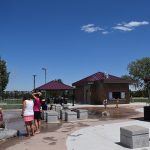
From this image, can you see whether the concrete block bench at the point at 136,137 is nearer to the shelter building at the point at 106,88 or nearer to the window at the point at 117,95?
the shelter building at the point at 106,88

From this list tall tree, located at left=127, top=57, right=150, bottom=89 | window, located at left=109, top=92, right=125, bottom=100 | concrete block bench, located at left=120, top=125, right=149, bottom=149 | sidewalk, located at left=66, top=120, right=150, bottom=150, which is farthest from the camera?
tall tree, located at left=127, top=57, right=150, bottom=89

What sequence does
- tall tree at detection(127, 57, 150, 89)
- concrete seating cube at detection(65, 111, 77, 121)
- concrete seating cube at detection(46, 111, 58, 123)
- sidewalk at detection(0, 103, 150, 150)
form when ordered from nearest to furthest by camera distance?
1. sidewalk at detection(0, 103, 150, 150)
2. concrete seating cube at detection(46, 111, 58, 123)
3. concrete seating cube at detection(65, 111, 77, 121)
4. tall tree at detection(127, 57, 150, 89)

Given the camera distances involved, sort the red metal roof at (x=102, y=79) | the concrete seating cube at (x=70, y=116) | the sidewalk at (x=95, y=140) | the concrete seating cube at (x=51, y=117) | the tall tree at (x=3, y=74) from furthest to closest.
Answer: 1. the tall tree at (x=3, y=74)
2. the red metal roof at (x=102, y=79)
3. the concrete seating cube at (x=70, y=116)
4. the concrete seating cube at (x=51, y=117)
5. the sidewalk at (x=95, y=140)

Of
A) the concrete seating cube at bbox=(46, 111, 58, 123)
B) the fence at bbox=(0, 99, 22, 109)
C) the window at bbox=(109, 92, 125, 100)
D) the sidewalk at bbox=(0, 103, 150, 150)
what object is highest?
the window at bbox=(109, 92, 125, 100)

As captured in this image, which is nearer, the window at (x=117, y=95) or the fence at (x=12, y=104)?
the fence at (x=12, y=104)

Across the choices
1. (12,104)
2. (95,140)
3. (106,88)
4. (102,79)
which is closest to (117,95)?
(106,88)

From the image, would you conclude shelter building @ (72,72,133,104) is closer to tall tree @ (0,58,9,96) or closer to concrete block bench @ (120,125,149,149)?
tall tree @ (0,58,9,96)

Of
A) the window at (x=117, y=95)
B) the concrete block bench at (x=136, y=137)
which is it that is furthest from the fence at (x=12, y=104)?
the concrete block bench at (x=136, y=137)

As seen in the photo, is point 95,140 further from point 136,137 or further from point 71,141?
point 136,137

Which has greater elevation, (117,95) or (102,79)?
(102,79)

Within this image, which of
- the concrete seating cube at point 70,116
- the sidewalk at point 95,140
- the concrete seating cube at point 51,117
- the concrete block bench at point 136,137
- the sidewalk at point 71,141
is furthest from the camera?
the concrete seating cube at point 70,116

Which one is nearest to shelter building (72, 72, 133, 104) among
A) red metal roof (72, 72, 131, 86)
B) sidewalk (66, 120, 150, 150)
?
red metal roof (72, 72, 131, 86)

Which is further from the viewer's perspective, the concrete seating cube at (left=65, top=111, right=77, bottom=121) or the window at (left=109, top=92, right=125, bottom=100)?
the window at (left=109, top=92, right=125, bottom=100)

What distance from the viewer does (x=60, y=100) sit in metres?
37.7
